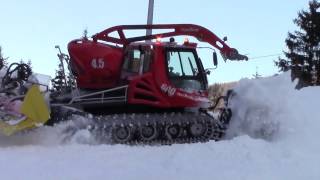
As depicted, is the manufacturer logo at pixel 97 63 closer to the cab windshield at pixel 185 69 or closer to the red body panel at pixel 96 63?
the red body panel at pixel 96 63

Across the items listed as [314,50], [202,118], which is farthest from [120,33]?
[314,50]

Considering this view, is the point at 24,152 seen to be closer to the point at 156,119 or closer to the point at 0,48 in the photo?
the point at 156,119

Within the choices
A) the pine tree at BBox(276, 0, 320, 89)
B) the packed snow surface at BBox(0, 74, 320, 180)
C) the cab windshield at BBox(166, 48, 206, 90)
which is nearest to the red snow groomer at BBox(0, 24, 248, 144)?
the cab windshield at BBox(166, 48, 206, 90)

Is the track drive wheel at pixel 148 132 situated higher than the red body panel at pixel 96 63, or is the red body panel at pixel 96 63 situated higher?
the red body panel at pixel 96 63

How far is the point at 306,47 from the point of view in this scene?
45406 mm

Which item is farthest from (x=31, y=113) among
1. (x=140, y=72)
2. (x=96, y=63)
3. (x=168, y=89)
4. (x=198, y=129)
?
(x=198, y=129)

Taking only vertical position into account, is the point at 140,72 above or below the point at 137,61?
below

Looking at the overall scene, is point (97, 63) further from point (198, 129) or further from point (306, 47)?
point (306, 47)

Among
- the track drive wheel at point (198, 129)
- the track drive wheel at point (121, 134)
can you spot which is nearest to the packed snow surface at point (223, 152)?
the track drive wheel at point (121, 134)

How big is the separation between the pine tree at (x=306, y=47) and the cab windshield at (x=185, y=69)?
29.8 metres

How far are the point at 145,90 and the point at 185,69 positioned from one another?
114cm

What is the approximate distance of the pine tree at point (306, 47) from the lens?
4394cm

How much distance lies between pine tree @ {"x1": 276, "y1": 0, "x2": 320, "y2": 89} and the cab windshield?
1173 inches

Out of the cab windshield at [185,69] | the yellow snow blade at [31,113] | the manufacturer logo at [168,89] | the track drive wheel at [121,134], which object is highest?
the cab windshield at [185,69]
